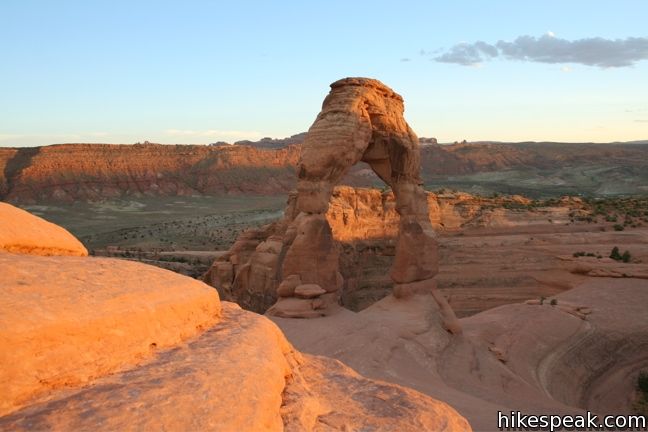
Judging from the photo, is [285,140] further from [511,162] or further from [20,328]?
[20,328]

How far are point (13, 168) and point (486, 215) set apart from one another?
5560 centimetres

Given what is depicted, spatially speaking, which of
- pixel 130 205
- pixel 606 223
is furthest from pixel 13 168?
pixel 606 223

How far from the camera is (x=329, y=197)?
49.8ft

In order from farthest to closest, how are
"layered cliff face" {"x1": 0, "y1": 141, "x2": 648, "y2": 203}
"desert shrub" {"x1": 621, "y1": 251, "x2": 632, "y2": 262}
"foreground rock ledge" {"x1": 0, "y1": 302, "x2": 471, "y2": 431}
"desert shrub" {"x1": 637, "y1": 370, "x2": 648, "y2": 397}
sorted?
"layered cliff face" {"x1": 0, "y1": 141, "x2": 648, "y2": 203} → "desert shrub" {"x1": 621, "y1": 251, "x2": 632, "y2": 262} → "desert shrub" {"x1": 637, "y1": 370, "x2": 648, "y2": 397} → "foreground rock ledge" {"x1": 0, "y1": 302, "x2": 471, "y2": 431}

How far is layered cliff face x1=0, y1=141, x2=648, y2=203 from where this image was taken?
62.9 metres

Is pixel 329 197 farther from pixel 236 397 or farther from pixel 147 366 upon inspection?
pixel 236 397

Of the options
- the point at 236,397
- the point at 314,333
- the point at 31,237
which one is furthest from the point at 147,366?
the point at 314,333

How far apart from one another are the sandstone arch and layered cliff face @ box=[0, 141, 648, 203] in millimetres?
53995

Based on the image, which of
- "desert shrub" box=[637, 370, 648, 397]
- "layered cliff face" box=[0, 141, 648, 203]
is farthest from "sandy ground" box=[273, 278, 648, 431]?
"layered cliff face" box=[0, 141, 648, 203]

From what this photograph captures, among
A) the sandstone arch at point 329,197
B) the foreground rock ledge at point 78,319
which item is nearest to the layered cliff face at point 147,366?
the foreground rock ledge at point 78,319

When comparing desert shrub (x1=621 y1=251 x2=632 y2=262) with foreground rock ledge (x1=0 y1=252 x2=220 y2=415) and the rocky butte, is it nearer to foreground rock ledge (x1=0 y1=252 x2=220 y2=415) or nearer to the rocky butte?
the rocky butte

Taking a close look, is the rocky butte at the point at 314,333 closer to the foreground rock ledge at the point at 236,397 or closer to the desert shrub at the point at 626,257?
the foreground rock ledge at the point at 236,397

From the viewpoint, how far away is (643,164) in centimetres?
8350

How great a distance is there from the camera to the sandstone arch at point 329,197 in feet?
47.5
